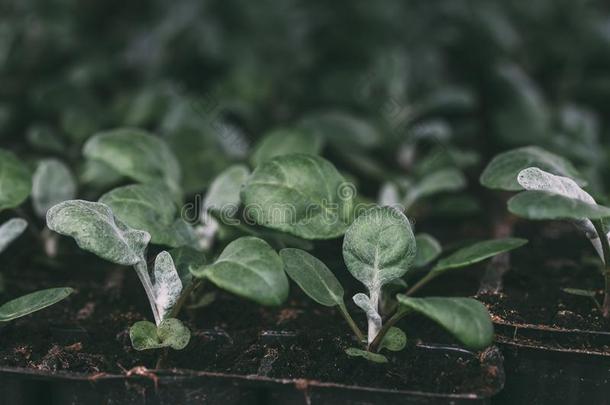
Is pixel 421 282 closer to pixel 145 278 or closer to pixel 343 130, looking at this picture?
pixel 145 278

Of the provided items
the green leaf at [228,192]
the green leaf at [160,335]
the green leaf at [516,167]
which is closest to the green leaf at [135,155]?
the green leaf at [228,192]

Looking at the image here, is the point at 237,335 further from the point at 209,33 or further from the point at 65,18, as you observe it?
the point at 65,18

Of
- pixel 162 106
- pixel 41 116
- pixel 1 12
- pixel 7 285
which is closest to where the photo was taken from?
pixel 7 285

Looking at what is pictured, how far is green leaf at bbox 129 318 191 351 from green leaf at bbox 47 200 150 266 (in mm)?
93

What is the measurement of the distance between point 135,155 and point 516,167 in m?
0.63

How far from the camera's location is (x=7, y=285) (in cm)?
118

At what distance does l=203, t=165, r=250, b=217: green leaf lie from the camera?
1.11 meters

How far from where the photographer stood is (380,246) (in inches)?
36.6

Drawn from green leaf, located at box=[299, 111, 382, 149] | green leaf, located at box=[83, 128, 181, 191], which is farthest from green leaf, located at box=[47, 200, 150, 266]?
green leaf, located at box=[299, 111, 382, 149]

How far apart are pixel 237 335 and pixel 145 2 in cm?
162

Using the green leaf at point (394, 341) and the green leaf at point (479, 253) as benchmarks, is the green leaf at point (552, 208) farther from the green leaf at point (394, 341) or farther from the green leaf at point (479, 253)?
the green leaf at point (394, 341)

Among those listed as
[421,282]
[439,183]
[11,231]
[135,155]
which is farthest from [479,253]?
[11,231]

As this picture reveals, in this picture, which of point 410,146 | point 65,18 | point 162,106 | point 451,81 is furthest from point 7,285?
point 451,81

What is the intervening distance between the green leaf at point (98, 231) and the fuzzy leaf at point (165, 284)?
0.03 m
